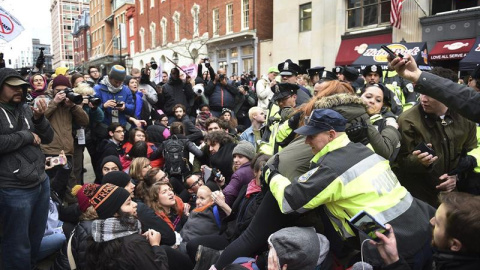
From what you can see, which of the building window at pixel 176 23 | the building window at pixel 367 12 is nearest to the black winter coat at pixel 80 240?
the building window at pixel 367 12

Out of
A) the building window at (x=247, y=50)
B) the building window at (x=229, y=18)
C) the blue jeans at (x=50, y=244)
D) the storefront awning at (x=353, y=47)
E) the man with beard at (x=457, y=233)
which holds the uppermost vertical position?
the building window at (x=229, y=18)

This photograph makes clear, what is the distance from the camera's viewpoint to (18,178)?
3172 millimetres

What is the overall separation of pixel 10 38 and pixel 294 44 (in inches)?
668

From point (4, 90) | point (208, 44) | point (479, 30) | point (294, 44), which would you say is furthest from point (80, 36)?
point (4, 90)

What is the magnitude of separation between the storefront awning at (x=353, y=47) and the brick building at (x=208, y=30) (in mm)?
6060

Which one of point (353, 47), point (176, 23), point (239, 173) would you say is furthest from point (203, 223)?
point (176, 23)

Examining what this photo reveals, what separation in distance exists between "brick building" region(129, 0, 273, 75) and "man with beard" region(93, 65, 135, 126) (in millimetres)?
12346

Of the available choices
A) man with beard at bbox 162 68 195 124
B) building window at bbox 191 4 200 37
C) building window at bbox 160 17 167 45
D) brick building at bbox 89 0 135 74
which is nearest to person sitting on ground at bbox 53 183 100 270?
man with beard at bbox 162 68 195 124

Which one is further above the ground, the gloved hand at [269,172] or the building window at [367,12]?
the building window at [367,12]

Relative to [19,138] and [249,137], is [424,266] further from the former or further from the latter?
[249,137]

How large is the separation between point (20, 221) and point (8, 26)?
13.0ft

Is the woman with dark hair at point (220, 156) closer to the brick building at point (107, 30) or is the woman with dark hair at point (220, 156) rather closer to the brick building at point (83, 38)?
the brick building at point (107, 30)

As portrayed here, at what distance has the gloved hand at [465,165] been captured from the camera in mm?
2895

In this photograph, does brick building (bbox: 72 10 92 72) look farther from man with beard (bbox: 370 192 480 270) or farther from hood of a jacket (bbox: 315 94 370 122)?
man with beard (bbox: 370 192 480 270)
